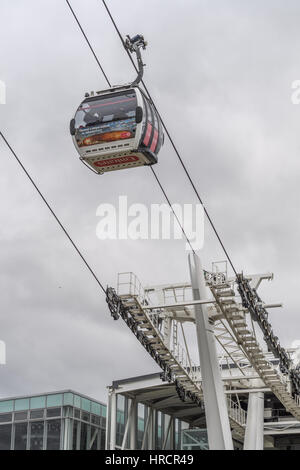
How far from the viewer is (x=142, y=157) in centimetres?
2180

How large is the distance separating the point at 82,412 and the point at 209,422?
14.0 metres

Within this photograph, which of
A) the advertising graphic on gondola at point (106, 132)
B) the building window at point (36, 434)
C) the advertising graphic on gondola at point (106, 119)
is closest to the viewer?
the advertising graphic on gondola at point (106, 132)

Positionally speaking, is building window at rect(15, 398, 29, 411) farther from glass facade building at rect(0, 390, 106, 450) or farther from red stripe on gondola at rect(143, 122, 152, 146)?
red stripe on gondola at rect(143, 122, 152, 146)

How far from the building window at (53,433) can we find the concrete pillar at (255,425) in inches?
401

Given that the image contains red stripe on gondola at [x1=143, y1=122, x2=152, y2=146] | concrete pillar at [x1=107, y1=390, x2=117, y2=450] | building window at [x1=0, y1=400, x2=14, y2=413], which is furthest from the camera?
concrete pillar at [x1=107, y1=390, x2=117, y2=450]

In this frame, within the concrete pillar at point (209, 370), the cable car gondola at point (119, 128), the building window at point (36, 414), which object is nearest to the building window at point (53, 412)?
the building window at point (36, 414)

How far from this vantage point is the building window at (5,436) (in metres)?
45.2

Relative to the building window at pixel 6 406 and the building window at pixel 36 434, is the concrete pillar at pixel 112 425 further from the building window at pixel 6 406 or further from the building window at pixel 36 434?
the building window at pixel 6 406

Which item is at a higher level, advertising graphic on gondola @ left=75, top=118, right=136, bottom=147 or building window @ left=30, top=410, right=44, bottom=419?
advertising graphic on gondola @ left=75, top=118, right=136, bottom=147

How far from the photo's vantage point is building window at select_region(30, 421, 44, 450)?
44906mm

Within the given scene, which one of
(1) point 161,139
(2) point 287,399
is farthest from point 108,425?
(1) point 161,139

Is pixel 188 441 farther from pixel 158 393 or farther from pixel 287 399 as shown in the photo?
pixel 287 399

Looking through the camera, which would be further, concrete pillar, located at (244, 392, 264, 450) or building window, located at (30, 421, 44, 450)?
building window, located at (30, 421, 44, 450)

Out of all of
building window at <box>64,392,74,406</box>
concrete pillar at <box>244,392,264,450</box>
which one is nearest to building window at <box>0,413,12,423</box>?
building window at <box>64,392,74,406</box>
